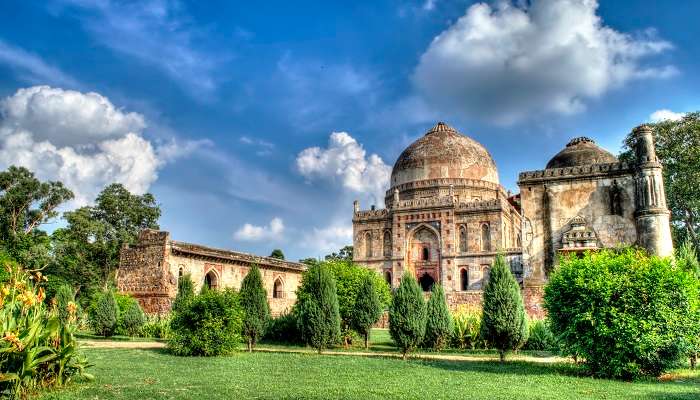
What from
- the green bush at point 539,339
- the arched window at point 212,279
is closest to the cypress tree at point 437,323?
the green bush at point 539,339

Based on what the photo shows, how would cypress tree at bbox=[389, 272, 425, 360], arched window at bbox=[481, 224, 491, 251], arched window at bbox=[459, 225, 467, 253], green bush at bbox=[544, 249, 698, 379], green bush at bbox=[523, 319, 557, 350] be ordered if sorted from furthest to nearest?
arched window at bbox=[459, 225, 467, 253] < arched window at bbox=[481, 224, 491, 251] < green bush at bbox=[523, 319, 557, 350] < cypress tree at bbox=[389, 272, 425, 360] < green bush at bbox=[544, 249, 698, 379]

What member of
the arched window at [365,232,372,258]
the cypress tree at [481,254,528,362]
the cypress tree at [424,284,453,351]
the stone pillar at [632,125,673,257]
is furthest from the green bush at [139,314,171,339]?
the stone pillar at [632,125,673,257]

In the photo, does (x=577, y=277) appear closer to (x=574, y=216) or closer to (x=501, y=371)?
(x=501, y=371)

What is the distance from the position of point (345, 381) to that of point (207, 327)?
6.26 metres

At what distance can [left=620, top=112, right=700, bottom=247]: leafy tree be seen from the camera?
30641 mm

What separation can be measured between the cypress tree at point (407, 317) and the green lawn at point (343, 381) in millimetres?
1937

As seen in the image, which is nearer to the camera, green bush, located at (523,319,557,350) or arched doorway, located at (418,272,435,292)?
green bush, located at (523,319,557,350)

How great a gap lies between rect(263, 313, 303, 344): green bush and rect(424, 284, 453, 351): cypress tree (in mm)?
5567

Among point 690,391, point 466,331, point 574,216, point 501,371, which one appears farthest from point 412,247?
point 690,391

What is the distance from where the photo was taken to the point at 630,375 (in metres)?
11.8

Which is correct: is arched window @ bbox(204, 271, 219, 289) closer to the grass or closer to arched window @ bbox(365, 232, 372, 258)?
arched window @ bbox(365, 232, 372, 258)

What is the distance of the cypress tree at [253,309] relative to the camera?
727 inches

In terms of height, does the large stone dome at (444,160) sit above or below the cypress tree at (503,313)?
above

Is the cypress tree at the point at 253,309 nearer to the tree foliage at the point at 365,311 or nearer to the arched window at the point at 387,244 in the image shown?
the tree foliage at the point at 365,311
